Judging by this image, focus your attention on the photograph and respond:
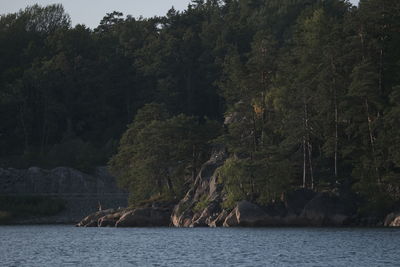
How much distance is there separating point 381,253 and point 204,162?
144 feet

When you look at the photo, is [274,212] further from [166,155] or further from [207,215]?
[166,155]

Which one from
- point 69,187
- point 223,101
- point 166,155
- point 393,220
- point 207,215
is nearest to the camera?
point 393,220

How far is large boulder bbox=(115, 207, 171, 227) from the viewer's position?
272ft

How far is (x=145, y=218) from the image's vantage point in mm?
83438

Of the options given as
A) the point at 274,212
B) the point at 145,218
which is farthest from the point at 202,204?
the point at 274,212

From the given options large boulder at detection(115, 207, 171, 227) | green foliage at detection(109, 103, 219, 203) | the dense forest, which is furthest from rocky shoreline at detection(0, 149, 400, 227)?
green foliage at detection(109, 103, 219, 203)

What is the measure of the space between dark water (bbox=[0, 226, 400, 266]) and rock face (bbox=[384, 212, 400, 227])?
4.50 meters

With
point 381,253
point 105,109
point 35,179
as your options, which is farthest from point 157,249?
point 105,109

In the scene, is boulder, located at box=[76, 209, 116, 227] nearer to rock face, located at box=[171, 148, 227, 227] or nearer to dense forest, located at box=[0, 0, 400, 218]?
dense forest, located at box=[0, 0, 400, 218]

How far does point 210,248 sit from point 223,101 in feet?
232

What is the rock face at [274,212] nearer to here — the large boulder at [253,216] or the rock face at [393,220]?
the large boulder at [253,216]

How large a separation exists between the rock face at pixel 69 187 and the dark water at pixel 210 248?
28.7 meters

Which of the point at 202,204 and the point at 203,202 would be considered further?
the point at 202,204

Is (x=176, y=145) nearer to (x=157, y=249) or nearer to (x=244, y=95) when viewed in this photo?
(x=244, y=95)
